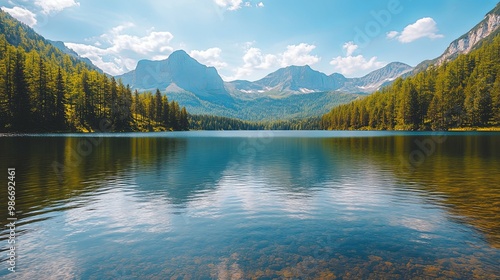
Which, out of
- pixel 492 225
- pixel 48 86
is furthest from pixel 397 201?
pixel 48 86

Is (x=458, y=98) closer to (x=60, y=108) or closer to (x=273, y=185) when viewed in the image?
(x=273, y=185)

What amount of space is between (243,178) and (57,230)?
62.5ft

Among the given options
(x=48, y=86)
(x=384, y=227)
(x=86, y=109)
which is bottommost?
(x=384, y=227)

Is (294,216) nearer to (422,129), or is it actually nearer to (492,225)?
(492,225)

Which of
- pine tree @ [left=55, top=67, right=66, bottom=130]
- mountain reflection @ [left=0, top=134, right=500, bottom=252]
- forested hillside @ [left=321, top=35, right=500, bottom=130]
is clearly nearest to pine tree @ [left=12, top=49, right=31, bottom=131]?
pine tree @ [left=55, top=67, right=66, bottom=130]

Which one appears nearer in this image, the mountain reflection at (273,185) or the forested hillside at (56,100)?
the mountain reflection at (273,185)

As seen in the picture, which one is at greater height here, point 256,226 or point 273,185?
point 273,185

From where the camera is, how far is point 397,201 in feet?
69.9

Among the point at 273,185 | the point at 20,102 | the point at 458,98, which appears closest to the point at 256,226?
the point at 273,185

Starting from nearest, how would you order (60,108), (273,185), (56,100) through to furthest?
(273,185) < (56,100) < (60,108)

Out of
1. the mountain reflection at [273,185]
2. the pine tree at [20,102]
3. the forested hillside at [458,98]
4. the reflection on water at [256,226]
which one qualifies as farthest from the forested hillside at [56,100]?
the forested hillside at [458,98]

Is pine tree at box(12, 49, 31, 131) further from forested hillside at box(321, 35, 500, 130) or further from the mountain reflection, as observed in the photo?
forested hillside at box(321, 35, 500, 130)

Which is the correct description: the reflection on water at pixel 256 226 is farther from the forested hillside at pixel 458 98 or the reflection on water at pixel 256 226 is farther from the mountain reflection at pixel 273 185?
the forested hillside at pixel 458 98

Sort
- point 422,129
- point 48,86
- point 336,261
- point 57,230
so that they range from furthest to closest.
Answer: point 422,129 → point 48,86 → point 57,230 → point 336,261
